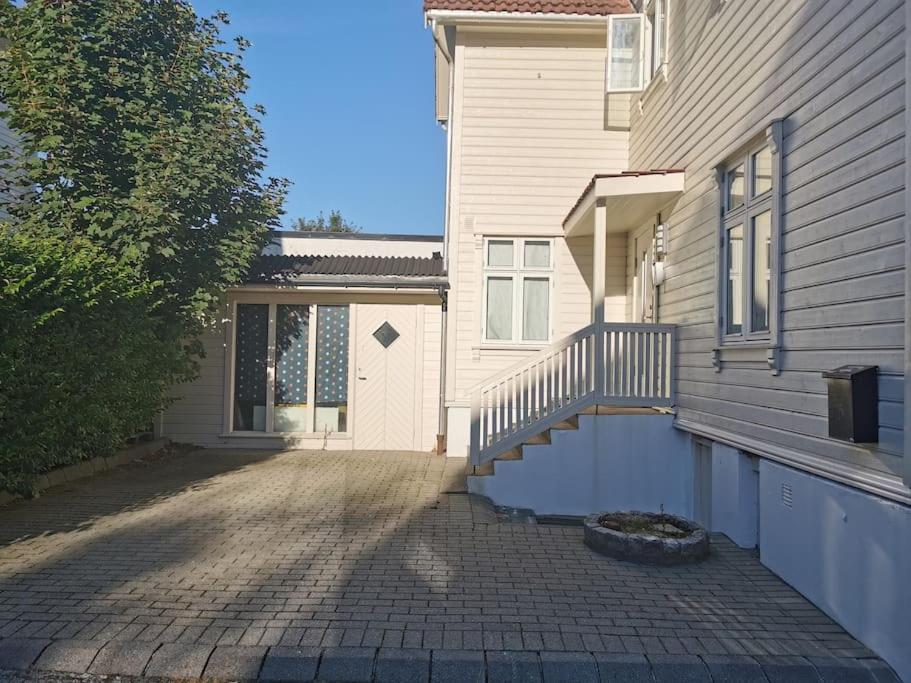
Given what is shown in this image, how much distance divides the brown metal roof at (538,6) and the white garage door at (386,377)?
4.47m

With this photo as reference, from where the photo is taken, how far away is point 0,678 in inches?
135

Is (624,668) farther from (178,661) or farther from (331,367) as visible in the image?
(331,367)

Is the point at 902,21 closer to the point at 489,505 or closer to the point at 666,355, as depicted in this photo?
the point at 666,355

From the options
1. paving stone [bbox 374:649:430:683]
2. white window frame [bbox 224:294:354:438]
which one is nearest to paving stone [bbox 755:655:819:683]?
paving stone [bbox 374:649:430:683]

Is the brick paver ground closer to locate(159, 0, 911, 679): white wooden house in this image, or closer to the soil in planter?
the soil in planter

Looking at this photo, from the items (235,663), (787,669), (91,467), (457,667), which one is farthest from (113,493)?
(787,669)

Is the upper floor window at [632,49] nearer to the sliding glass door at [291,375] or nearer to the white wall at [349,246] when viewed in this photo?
the white wall at [349,246]

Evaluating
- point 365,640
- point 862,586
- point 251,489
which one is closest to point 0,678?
point 365,640

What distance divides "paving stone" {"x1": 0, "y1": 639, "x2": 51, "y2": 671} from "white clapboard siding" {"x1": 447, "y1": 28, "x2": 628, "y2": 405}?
6.57 m

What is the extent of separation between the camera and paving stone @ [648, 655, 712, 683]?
3.44 meters

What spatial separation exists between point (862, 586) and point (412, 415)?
24.7ft

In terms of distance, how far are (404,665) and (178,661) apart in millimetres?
1206

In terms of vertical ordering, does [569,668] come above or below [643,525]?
below

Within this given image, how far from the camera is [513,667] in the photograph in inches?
139
